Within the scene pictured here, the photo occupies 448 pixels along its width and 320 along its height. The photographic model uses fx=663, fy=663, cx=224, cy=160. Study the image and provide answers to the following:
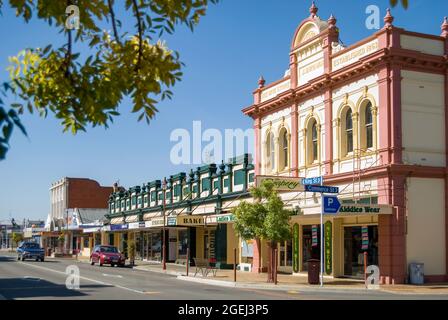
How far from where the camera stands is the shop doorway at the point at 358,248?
1098 inches

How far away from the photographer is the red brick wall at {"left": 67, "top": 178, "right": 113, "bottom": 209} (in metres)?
96.3

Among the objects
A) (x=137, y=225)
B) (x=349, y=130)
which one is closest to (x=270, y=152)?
(x=349, y=130)

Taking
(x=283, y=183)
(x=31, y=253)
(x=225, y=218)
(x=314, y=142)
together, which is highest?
(x=314, y=142)

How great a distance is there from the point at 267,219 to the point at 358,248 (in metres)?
4.64

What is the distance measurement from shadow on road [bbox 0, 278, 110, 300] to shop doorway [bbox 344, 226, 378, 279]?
1134 centimetres

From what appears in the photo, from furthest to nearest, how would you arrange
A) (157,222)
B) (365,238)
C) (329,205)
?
(157,222) < (365,238) < (329,205)

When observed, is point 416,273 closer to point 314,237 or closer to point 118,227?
point 314,237

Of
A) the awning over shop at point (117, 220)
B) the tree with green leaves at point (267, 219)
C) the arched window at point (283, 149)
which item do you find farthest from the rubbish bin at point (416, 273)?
the awning over shop at point (117, 220)

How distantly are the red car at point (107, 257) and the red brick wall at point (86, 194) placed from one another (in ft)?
165

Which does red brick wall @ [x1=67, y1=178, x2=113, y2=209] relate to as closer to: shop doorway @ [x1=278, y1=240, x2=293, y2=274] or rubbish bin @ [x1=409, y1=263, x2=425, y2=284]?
shop doorway @ [x1=278, y1=240, x2=293, y2=274]

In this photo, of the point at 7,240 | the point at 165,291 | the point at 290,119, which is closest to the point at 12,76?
the point at 165,291

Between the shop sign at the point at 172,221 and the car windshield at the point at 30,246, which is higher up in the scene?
the shop sign at the point at 172,221

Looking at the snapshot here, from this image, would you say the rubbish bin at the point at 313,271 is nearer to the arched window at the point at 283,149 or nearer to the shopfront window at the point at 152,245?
the arched window at the point at 283,149

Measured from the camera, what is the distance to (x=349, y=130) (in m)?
30.1
